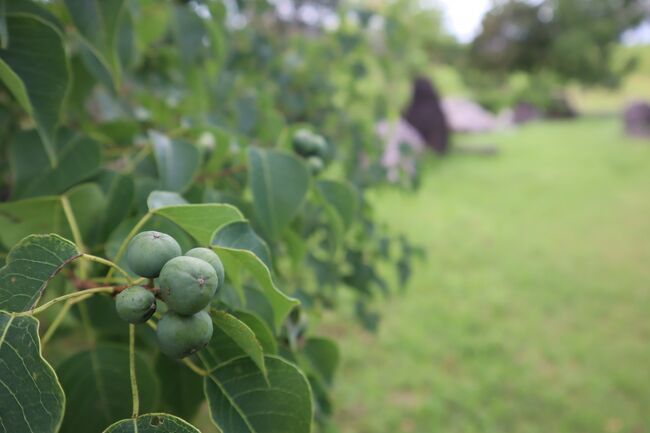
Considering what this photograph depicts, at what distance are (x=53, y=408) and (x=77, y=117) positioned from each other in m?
0.87

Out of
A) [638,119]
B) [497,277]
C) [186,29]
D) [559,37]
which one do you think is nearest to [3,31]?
[186,29]

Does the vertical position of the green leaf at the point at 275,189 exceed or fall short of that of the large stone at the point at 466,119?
it exceeds it

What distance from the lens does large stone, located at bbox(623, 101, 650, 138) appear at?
1036 centimetres

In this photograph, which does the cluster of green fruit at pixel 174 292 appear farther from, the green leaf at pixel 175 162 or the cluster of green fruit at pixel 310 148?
the cluster of green fruit at pixel 310 148

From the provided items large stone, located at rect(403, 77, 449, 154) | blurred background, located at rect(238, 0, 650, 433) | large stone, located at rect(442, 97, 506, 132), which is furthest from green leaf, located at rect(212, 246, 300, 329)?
large stone, located at rect(442, 97, 506, 132)

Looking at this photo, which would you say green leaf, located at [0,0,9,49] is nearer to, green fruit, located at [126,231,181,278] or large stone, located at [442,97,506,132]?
green fruit, located at [126,231,181,278]

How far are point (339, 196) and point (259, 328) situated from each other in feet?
1.11

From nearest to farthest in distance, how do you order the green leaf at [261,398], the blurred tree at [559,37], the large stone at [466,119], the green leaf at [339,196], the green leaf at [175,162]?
the green leaf at [261,398] → the green leaf at [175,162] → the green leaf at [339,196] → the large stone at [466,119] → the blurred tree at [559,37]

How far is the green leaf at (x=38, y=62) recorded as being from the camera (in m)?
0.64

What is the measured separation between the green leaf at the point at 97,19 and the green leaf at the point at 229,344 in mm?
410

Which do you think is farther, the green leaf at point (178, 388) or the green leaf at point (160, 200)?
the green leaf at point (178, 388)

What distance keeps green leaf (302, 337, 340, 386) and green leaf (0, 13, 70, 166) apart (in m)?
0.43

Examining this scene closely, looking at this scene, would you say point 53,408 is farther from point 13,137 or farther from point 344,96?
point 344,96

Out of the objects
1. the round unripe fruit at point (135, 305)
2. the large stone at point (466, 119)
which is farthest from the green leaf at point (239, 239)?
the large stone at point (466, 119)
